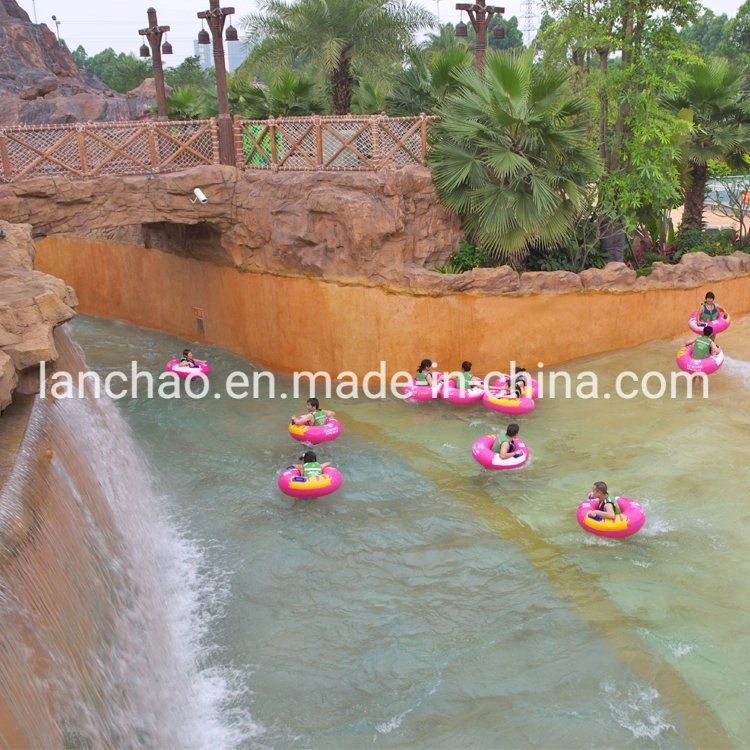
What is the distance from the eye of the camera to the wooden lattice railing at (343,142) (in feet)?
52.2

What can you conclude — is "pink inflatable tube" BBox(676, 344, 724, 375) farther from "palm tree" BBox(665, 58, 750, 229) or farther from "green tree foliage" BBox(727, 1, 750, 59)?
"green tree foliage" BBox(727, 1, 750, 59)

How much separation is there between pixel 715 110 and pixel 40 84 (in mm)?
29159

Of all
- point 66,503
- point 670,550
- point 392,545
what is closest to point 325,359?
point 392,545

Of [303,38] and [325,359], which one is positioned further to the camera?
[303,38]

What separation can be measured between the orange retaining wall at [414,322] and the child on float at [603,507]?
6.18m

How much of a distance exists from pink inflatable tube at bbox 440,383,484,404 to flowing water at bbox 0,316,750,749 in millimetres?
389

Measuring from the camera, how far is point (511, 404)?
14.8 metres

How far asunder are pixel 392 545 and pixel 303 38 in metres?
16.5

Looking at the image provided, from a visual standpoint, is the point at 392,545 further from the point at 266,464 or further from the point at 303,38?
the point at 303,38

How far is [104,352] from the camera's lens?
20250 mm

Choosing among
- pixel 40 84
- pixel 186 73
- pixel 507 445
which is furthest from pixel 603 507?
pixel 186 73

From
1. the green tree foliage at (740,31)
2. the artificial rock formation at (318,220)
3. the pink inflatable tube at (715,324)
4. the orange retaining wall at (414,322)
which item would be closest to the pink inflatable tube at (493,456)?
the orange retaining wall at (414,322)

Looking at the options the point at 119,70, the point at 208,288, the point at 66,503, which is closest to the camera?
the point at 66,503

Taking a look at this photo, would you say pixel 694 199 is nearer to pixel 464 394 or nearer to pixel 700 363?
pixel 700 363
